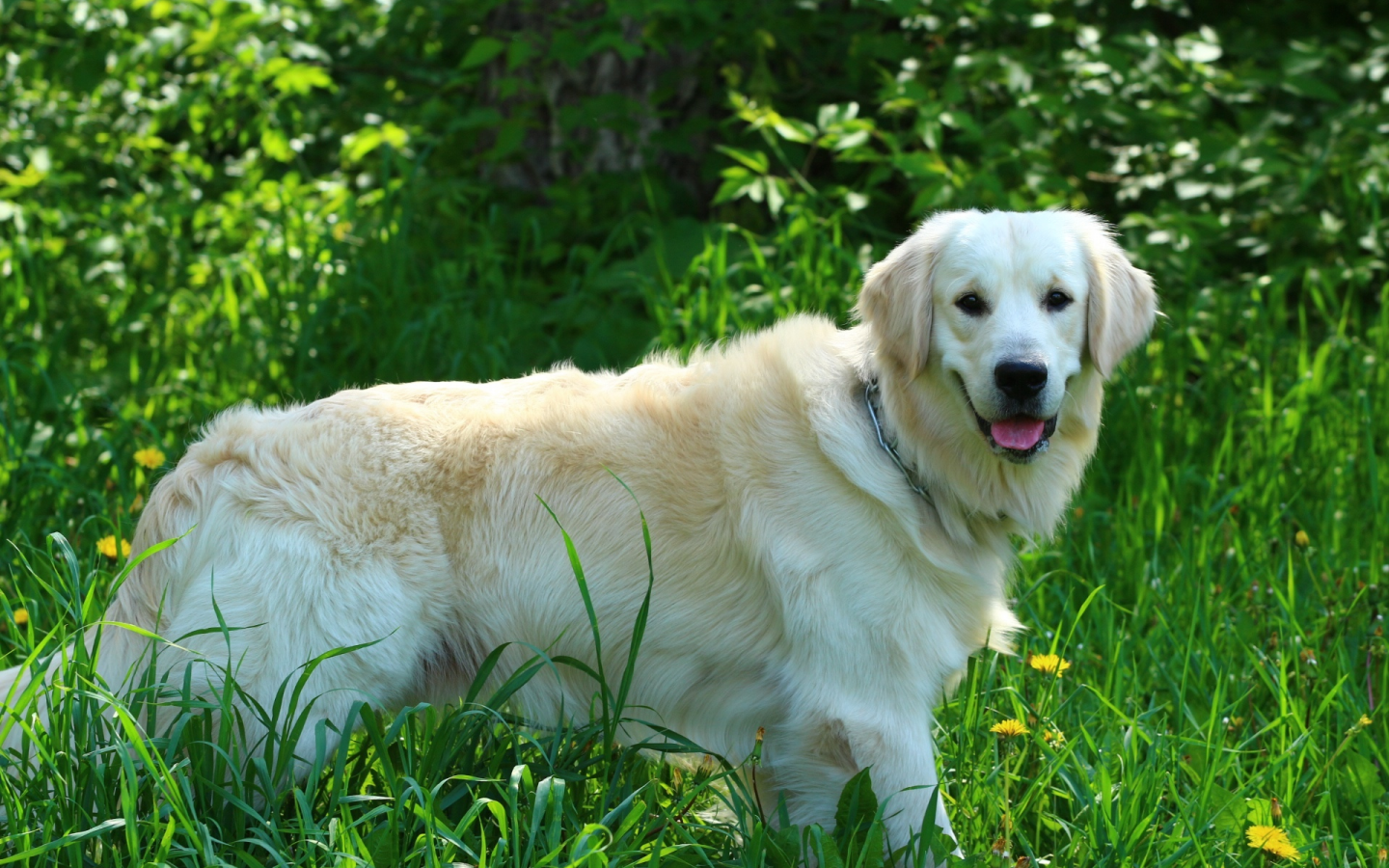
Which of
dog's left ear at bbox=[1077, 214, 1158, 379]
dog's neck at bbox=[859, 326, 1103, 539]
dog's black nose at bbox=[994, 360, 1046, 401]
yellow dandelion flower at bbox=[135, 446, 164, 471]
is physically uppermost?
dog's left ear at bbox=[1077, 214, 1158, 379]

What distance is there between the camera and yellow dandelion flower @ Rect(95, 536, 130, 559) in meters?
3.10

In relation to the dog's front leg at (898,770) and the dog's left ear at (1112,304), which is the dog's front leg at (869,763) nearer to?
the dog's front leg at (898,770)

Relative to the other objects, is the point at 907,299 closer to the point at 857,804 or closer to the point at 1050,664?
the point at 1050,664

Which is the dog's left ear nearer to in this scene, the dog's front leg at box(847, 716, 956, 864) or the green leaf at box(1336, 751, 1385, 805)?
the dog's front leg at box(847, 716, 956, 864)

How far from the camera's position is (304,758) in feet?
7.87

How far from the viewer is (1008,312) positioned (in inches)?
99.3

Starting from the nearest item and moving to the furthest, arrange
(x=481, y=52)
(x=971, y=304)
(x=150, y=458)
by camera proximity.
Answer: (x=971, y=304), (x=150, y=458), (x=481, y=52)

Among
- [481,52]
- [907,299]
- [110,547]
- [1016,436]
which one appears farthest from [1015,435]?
[481,52]

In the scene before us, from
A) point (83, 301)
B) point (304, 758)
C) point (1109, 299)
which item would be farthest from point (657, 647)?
point (83, 301)

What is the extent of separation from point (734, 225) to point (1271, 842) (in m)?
3.43

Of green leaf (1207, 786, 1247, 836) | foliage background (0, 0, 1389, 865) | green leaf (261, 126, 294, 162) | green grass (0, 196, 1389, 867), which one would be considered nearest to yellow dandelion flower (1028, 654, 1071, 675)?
green grass (0, 196, 1389, 867)

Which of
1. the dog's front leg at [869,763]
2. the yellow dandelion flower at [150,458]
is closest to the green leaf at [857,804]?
the dog's front leg at [869,763]

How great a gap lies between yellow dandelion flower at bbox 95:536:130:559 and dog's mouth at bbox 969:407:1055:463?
222 centimetres

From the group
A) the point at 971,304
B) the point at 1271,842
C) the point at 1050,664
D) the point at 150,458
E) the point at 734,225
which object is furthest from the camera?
the point at 734,225
